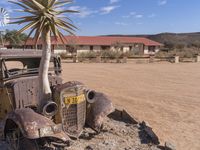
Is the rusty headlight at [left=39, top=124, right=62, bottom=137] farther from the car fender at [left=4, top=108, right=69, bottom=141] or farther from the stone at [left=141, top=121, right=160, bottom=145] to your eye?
the stone at [left=141, top=121, right=160, bottom=145]

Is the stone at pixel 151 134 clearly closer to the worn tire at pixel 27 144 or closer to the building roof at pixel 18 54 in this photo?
the worn tire at pixel 27 144

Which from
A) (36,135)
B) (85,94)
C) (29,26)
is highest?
(29,26)

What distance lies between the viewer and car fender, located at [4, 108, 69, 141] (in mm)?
4529

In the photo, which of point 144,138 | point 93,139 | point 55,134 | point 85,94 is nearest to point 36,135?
point 55,134

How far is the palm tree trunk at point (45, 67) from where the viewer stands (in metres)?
4.90

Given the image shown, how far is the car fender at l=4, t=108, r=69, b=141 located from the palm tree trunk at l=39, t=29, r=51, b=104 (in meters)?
0.44

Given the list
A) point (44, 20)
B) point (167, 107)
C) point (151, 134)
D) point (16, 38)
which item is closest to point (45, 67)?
point (44, 20)

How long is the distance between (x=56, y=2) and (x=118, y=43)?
167 feet

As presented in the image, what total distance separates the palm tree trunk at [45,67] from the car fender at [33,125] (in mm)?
445

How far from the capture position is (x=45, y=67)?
510cm

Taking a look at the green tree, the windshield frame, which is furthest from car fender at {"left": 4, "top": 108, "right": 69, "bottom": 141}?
the green tree

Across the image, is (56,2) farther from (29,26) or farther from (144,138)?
(144,138)

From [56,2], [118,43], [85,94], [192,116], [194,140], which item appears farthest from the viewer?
[118,43]

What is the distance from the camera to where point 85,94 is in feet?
18.9
